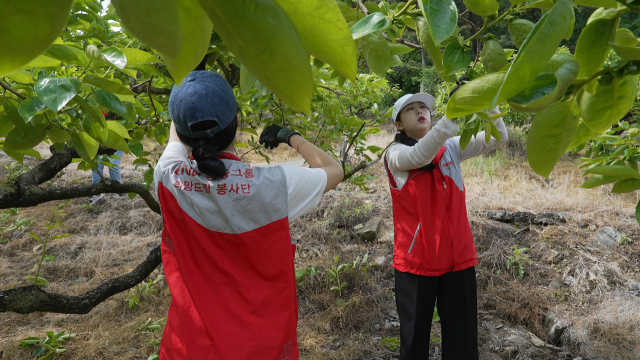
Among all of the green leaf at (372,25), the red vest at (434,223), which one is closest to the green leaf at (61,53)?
the green leaf at (372,25)

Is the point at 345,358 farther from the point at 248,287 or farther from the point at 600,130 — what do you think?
the point at 600,130

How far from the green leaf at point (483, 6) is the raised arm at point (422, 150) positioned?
137 cm

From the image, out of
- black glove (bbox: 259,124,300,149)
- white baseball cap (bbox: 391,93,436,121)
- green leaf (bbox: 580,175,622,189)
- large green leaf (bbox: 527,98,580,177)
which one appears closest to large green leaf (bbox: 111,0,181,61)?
large green leaf (bbox: 527,98,580,177)

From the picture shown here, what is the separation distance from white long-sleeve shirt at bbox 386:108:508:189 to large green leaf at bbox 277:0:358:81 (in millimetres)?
1641

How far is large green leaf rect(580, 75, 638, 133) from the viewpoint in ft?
1.21

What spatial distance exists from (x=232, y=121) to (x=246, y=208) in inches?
12.2

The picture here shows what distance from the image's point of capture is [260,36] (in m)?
0.17

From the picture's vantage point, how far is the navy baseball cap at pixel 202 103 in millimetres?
1225

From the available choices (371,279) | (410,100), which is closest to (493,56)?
(410,100)

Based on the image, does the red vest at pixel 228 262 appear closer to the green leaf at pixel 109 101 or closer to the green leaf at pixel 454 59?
the green leaf at pixel 109 101

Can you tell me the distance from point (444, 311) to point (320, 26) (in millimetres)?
2321

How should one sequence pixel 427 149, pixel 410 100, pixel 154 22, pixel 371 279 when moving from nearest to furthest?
pixel 154 22, pixel 427 149, pixel 410 100, pixel 371 279

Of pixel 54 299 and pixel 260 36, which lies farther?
pixel 54 299

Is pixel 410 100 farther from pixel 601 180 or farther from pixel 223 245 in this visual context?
pixel 601 180
